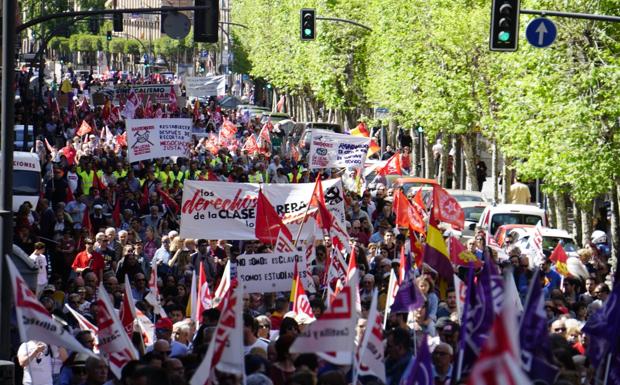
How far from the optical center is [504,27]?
20078 mm

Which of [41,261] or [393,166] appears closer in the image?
[41,261]

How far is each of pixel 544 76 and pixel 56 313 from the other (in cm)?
1488

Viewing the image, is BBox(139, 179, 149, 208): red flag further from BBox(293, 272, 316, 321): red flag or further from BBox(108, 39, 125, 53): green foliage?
BBox(108, 39, 125, 53): green foliage

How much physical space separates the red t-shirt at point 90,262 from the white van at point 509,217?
10.5 metres

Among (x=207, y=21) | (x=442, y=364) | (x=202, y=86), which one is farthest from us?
(x=202, y=86)

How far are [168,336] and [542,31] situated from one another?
9.45 m

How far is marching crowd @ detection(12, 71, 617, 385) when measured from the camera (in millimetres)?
11461

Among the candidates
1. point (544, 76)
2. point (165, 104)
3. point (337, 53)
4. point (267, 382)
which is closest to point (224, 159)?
point (544, 76)

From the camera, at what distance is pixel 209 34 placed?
68.3ft

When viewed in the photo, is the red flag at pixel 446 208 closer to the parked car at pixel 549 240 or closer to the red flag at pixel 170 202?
the parked car at pixel 549 240

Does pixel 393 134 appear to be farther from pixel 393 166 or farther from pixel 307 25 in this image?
pixel 307 25

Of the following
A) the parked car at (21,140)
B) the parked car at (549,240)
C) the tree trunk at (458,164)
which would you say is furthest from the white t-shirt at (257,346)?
the tree trunk at (458,164)

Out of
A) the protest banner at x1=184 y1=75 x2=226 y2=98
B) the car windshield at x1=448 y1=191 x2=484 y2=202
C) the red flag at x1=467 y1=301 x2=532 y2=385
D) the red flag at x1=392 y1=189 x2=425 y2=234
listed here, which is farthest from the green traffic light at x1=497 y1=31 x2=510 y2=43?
the protest banner at x1=184 y1=75 x2=226 y2=98

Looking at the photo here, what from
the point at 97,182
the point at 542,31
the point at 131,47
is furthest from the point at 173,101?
the point at 131,47
